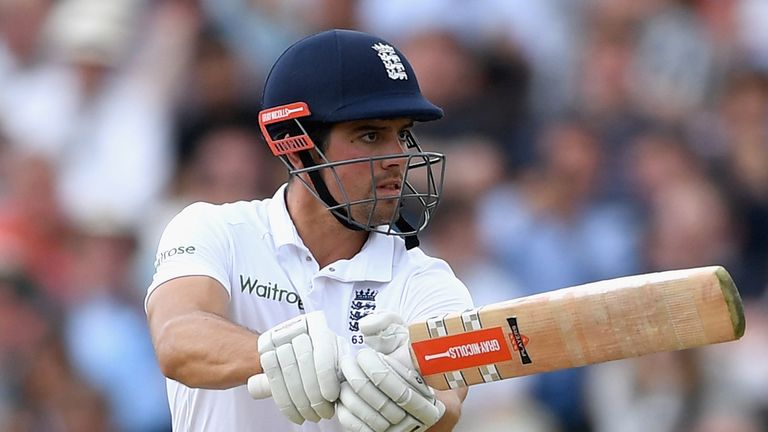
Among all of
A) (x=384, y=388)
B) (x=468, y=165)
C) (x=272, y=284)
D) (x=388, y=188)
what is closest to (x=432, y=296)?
(x=388, y=188)

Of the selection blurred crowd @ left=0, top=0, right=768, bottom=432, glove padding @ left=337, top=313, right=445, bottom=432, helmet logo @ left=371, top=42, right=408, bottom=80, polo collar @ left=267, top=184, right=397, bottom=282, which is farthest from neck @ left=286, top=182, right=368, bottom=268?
blurred crowd @ left=0, top=0, right=768, bottom=432

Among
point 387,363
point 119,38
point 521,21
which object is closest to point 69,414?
point 119,38

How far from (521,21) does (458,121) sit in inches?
35.3

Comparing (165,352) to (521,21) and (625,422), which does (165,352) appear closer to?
(625,422)

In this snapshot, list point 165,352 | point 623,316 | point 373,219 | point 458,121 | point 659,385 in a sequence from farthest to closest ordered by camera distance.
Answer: point 458,121, point 659,385, point 373,219, point 165,352, point 623,316

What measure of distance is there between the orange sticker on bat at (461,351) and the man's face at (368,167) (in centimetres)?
61

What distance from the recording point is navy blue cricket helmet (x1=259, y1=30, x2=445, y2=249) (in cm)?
360

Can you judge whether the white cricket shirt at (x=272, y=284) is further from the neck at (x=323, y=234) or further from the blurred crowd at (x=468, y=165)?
the blurred crowd at (x=468, y=165)

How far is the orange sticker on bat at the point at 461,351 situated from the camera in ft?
10.0

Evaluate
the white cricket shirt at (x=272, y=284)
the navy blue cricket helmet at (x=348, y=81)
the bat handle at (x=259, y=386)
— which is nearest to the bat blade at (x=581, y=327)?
the bat handle at (x=259, y=386)

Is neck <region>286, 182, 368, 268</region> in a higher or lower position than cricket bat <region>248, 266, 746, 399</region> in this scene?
lower

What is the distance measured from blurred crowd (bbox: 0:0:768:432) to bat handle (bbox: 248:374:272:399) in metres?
3.44

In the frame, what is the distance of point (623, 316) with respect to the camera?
9.66 feet

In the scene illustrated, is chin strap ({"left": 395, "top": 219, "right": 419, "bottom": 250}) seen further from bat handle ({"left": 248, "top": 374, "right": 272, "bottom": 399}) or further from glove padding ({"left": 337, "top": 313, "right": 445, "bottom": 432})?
bat handle ({"left": 248, "top": 374, "right": 272, "bottom": 399})
